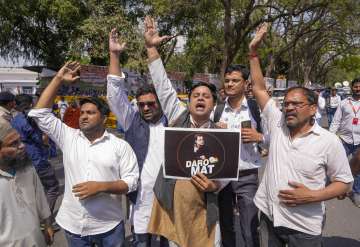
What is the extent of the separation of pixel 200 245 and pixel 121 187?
67cm

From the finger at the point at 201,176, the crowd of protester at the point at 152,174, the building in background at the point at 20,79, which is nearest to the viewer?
the crowd of protester at the point at 152,174

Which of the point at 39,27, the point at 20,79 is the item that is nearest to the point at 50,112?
the point at 20,79

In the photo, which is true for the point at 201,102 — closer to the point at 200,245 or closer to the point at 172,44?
the point at 200,245

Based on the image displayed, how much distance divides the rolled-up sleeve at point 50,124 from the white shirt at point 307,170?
1.53 metres

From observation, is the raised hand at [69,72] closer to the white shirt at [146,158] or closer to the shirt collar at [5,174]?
the white shirt at [146,158]

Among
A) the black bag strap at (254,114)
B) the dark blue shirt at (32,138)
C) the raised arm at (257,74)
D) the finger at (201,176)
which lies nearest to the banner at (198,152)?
the finger at (201,176)

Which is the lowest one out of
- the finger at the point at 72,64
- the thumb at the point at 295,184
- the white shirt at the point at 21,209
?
the white shirt at the point at 21,209

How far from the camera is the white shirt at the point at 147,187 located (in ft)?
10.8

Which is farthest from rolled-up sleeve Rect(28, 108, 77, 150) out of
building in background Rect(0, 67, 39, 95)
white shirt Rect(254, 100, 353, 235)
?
building in background Rect(0, 67, 39, 95)

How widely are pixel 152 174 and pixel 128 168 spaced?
0.25 meters

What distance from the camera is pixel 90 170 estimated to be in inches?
119

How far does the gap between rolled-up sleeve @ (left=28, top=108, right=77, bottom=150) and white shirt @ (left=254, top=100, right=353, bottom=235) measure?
1.53m

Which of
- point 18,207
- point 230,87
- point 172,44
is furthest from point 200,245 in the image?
point 172,44

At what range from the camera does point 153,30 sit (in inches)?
134
